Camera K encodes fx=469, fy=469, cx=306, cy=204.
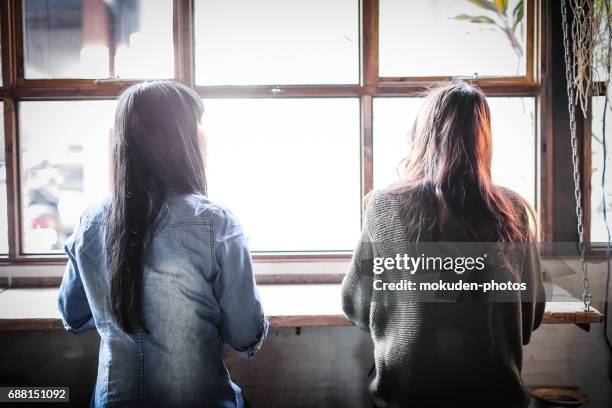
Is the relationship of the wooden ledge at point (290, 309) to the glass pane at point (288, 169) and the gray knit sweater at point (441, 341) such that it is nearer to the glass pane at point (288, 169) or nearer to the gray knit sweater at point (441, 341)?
the glass pane at point (288, 169)

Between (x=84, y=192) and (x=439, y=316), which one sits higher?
(x=84, y=192)

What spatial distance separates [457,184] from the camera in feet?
4.12

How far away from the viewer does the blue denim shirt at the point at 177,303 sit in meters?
1.17

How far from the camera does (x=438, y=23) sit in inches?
93.7

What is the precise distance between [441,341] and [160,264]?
76 centimetres

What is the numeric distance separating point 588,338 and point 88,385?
2.52 metres

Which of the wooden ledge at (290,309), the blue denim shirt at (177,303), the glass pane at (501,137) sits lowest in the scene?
the wooden ledge at (290,309)

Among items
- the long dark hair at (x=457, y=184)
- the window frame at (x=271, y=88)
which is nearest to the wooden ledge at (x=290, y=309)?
the window frame at (x=271, y=88)

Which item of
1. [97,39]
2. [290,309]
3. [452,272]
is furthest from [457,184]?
[97,39]

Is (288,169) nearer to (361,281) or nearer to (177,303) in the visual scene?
(361,281)

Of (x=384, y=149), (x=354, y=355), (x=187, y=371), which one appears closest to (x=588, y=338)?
(x=354, y=355)

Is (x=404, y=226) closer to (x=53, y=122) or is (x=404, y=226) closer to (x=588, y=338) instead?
(x=588, y=338)

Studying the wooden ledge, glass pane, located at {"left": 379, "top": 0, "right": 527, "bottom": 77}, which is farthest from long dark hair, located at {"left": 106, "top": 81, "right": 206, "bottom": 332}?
glass pane, located at {"left": 379, "top": 0, "right": 527, "bottom": 77}

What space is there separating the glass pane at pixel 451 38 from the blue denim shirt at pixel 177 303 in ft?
5.04
